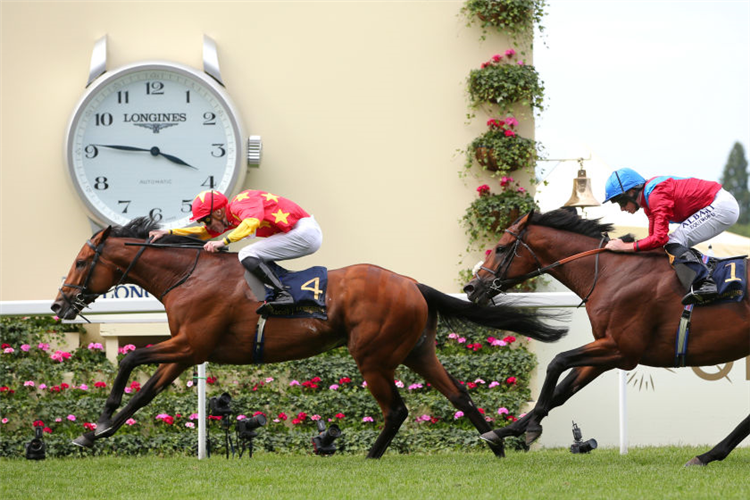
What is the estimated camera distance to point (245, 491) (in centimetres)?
504

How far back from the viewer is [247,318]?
6.26 meters

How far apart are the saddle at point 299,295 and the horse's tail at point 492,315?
77cm

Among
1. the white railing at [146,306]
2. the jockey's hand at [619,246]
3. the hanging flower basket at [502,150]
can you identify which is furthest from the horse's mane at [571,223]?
the hanging flower basket at [502,150]

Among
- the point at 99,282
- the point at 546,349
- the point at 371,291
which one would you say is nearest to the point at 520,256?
the point at 371,291

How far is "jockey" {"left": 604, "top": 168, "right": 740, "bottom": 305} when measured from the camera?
5.74 meters

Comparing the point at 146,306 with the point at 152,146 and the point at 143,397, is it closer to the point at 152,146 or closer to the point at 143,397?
the point at 143,397

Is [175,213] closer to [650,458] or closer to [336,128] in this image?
[336,128]

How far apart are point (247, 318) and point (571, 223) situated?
2295 millimetres

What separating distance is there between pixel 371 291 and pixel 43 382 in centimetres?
313

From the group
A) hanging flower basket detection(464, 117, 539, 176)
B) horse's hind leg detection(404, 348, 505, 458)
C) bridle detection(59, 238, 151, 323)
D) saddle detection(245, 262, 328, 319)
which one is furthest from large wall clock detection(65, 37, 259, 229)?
horse's hind leg detection(404, 348, 505, 458)

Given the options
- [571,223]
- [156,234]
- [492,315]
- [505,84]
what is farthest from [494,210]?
[156,234]

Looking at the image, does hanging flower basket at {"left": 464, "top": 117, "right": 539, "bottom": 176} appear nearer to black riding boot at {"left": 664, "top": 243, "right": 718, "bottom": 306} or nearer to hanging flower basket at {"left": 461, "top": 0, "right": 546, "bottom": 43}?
hanging flower basket at {"left": 461, "top": 0, "right": 546, "bottom": 43}

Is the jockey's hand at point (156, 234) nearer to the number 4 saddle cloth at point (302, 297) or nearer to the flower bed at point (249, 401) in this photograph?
the number 4 saddle cloth at point (302, 297)

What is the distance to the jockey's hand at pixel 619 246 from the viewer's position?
598 centimetres
